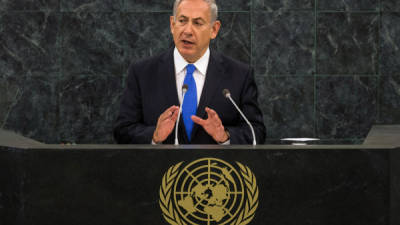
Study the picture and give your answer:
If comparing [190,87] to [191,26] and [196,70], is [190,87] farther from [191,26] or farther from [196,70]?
[191,26]

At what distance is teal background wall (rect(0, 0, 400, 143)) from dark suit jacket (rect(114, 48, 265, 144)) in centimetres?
226

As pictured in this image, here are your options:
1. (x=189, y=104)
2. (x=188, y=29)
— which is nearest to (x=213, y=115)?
(x=189, y=104)

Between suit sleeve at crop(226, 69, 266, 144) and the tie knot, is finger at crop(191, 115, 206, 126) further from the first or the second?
the tie knot

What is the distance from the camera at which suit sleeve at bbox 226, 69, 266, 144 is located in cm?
271

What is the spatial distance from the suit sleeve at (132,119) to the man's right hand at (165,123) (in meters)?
0.16
